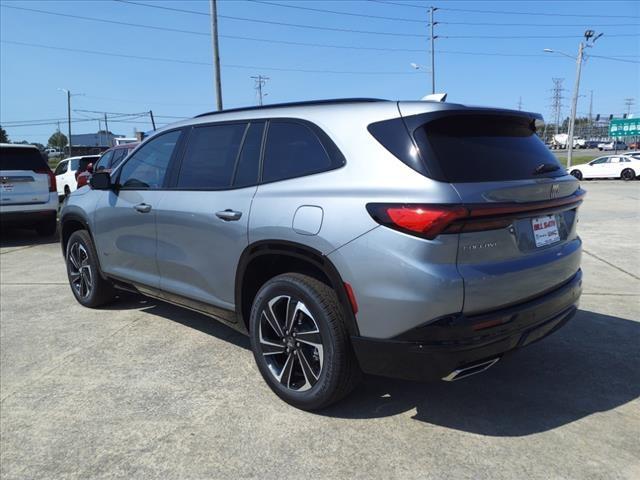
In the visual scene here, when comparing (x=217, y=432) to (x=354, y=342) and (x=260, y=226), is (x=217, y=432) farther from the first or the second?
(x=260, y=226)

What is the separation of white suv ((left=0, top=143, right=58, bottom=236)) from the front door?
5934 mm

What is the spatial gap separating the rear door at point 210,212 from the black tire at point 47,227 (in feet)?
25.8

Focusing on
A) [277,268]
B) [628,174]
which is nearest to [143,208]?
[277,268]

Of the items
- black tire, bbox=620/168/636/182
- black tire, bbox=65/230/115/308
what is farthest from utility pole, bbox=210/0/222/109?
black tire, bbox=620/168/636/182

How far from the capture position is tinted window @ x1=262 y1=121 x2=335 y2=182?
3.06m

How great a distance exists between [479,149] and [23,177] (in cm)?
952

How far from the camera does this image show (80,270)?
543 centimetres

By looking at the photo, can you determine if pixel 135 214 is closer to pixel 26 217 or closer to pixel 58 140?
pixel 26 217

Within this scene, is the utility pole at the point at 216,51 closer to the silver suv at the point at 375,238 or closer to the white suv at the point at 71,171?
the white suv at the point at 71,171

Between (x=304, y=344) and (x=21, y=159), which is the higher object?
(x=21, y=159)

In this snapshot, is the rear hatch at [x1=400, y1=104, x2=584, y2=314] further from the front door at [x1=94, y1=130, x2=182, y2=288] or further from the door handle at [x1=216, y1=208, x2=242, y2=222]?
the front door at [x1=94, y1=130, x2=182, y2=288]

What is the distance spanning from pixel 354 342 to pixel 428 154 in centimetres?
105

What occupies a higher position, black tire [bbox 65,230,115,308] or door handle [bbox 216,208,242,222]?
door handle [bbox 216,208,242,222]

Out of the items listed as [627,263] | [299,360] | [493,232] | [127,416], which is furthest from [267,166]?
[627,263]
